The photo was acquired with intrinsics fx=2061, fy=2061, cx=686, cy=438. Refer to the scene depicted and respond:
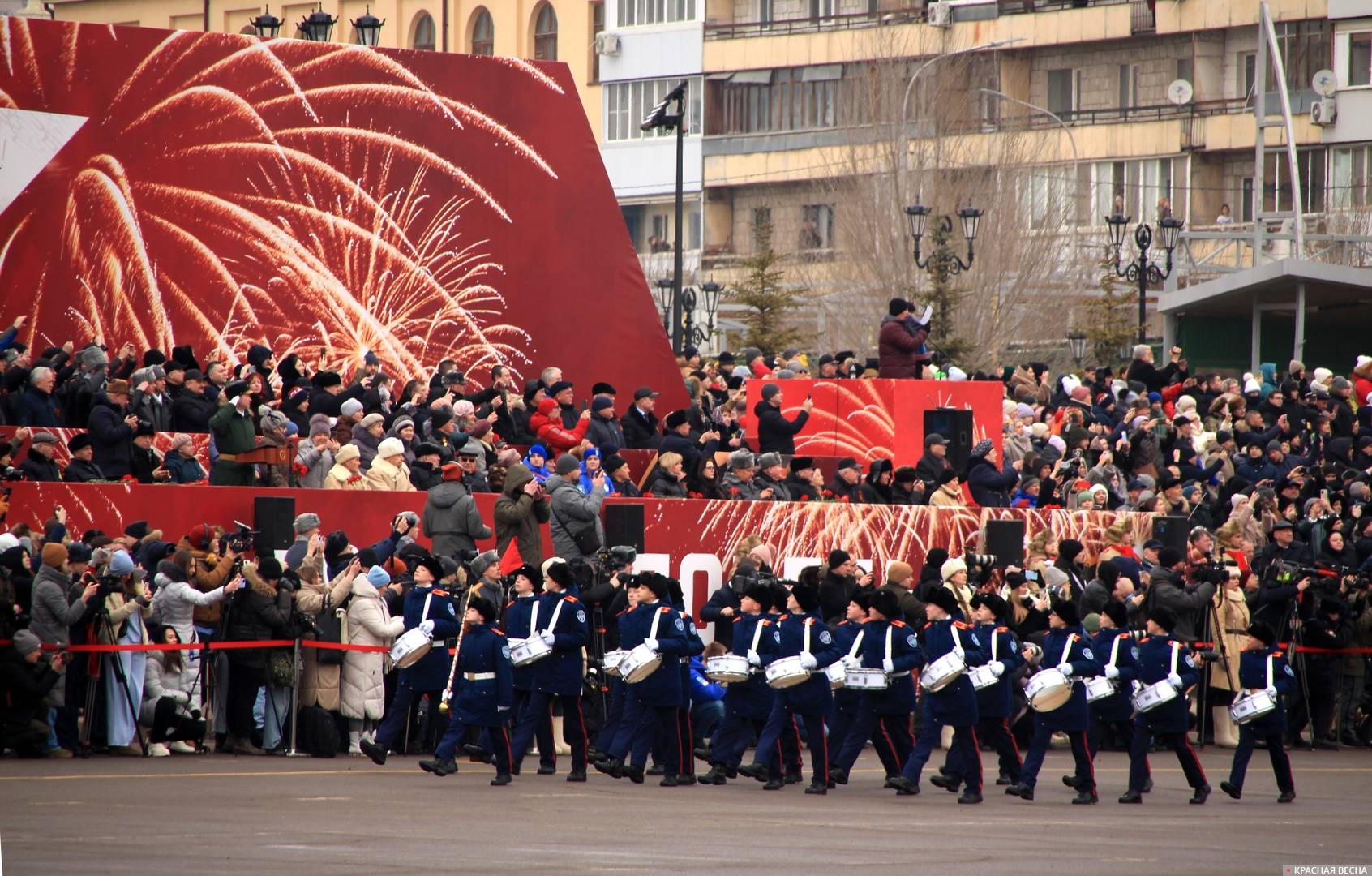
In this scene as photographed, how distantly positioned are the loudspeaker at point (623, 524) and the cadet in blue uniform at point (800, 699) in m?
2.68

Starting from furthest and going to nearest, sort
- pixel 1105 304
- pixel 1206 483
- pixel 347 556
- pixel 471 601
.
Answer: pixel 1105 304, pixel 1206 483, pixel 347 556, pixel 471 601

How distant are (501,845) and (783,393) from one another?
1251 cm

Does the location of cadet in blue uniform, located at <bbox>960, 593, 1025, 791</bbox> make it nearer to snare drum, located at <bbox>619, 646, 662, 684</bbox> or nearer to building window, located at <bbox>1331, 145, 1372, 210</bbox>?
snare drum, located at <bbox>619, 646, 662, 684</bbox>

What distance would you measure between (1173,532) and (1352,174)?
40.8m

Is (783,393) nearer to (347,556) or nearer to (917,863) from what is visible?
(347,556)

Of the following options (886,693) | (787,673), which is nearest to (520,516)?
(787,673)

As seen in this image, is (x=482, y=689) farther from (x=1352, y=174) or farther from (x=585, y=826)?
(x=1352, y=174)

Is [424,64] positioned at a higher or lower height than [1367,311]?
higher

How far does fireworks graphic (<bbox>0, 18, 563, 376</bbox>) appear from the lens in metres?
24.3

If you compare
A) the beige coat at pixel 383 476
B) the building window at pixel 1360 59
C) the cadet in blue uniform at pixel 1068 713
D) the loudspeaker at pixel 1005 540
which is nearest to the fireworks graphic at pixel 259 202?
the beige coat at pixel 383 476

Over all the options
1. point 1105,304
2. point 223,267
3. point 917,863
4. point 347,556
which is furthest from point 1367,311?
point 917,863

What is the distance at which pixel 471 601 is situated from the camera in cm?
1653

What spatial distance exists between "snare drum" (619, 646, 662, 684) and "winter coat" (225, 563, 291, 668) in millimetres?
Answer: 3113

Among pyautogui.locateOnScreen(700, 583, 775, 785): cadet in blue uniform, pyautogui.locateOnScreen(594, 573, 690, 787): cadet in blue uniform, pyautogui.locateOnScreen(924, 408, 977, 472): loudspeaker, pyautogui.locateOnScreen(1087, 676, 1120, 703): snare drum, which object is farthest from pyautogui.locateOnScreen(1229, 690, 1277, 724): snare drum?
pyautogui.locateOnScreen(924, 408, 977, 472): loudspeaker
